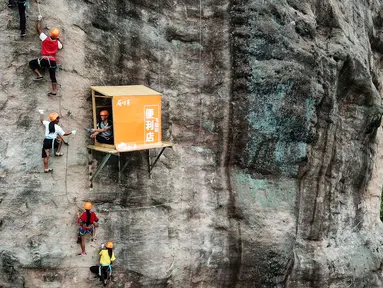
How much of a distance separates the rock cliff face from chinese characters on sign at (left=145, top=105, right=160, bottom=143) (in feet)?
2.21

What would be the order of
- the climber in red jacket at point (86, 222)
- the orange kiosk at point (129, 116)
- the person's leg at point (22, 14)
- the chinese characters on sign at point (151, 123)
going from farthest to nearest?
the chinese characters on sign at point (151, 123) < the climber in red jacket at point (86, 222) < the orange kiosk at point (129, 116) < the person's leg at point (22, 14)

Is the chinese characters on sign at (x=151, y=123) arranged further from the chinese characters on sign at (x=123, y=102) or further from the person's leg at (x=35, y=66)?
the person's leg at (x=35, y=66)

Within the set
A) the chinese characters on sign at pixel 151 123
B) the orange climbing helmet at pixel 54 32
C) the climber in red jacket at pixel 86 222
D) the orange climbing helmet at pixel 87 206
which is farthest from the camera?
the chinese characters on sign at pixel 151 123

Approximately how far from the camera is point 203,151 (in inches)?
359

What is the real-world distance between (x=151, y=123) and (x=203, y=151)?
70.1 inches

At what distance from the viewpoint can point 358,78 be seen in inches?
415

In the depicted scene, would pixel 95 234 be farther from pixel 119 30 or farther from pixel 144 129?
pixel 119 30

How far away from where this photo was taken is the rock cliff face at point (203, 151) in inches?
290

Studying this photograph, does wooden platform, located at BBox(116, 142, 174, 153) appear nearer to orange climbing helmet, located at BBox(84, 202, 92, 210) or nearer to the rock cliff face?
the rock cliff face

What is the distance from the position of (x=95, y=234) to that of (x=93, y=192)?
78cm

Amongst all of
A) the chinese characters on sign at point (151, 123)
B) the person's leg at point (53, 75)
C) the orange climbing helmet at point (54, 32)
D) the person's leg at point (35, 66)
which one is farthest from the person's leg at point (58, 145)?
the orange climbing helmet at point (54, 32)

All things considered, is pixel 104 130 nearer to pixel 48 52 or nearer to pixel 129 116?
pixel 129 116

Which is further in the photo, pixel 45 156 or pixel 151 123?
pixel 151 123

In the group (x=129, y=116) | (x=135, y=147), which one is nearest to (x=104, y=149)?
(x=135, y=147)
